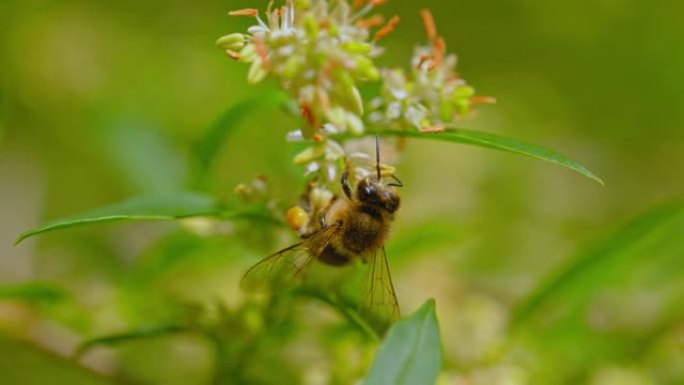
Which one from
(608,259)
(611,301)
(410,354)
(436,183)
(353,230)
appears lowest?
(410,354)

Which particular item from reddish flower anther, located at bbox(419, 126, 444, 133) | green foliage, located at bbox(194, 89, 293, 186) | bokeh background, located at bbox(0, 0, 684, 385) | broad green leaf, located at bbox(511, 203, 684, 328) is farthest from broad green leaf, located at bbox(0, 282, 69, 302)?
broad green leaf, located at bbox(511, 203, 684, 328)

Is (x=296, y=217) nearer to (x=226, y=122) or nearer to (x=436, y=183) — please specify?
(x=226, y=122)

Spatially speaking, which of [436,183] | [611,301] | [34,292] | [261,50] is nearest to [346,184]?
[261,50]

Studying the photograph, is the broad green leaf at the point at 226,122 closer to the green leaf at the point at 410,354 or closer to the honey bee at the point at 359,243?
the honey bee at the point at 359,243

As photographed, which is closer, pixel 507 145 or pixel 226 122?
pixel 507 145

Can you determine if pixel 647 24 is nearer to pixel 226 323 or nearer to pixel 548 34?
pixel 548 34

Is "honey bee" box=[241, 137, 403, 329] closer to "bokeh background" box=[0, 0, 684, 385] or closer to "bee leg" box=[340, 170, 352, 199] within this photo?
"bee leg" box=[340, 170, 352, 199]

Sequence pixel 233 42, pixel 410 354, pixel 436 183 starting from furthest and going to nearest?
pixel 436 183
pixel 233 42
pixel 410 354
